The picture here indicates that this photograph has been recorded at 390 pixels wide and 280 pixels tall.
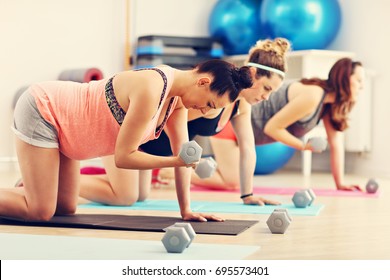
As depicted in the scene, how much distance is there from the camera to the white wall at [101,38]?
5.34 m

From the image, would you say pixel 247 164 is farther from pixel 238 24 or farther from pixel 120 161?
pixel 238 24

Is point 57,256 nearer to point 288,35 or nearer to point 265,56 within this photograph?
point 265,56

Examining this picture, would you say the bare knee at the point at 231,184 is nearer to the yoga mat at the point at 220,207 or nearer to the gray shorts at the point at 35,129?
the yoga mat at the point at 220,207

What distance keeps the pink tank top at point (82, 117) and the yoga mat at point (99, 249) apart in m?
0.34

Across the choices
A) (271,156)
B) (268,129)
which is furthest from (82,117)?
(271,156)

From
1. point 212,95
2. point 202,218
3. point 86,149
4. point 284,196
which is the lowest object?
point 284,196

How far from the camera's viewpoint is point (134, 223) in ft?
8.59

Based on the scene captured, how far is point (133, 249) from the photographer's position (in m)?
2.11

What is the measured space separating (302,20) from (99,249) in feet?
11.6

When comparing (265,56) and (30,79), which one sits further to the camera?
(30,79)

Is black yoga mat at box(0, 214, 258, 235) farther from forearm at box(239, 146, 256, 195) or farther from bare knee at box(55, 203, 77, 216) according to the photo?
forearm at box(239, 146, 256, 195)
